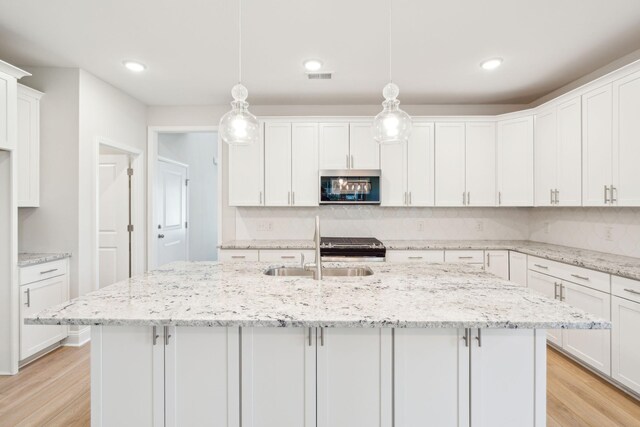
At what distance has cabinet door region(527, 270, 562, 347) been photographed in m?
3.00

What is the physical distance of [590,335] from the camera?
104 inches

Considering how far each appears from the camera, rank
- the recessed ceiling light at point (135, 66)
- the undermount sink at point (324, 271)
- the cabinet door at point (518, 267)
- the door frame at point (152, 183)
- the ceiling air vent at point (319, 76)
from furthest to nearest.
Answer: the door frame at point (152, 183), the cabinet door at point (518, 267), the ceiling air vent at point (319, 76), the recessed ceiling light at point (135, 66), the undermount sink at point (324, 271)

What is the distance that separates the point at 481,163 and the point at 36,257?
4565 millimetres

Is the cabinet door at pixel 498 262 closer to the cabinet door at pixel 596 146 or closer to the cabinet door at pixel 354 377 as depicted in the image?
the cabinet door at pixel 596 146

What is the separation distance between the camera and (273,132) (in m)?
4.02

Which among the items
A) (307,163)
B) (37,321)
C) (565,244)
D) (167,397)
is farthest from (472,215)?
(37,321)

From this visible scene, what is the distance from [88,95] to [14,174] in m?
1.11

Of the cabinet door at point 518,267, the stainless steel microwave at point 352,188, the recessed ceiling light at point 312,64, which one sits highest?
the recessed ceiling light at point 312,64

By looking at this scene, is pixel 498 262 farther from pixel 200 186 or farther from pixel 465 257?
pixel 200 186

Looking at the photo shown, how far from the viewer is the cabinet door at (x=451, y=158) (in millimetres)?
3990

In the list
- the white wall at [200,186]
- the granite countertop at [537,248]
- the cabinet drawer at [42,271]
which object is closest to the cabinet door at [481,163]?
the granite countertop at [537,248]

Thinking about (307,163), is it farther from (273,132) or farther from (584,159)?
(584,159)

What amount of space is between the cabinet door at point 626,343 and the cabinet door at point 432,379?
1.67 metres

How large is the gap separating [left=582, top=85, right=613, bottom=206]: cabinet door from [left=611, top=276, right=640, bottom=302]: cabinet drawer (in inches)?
28.6
